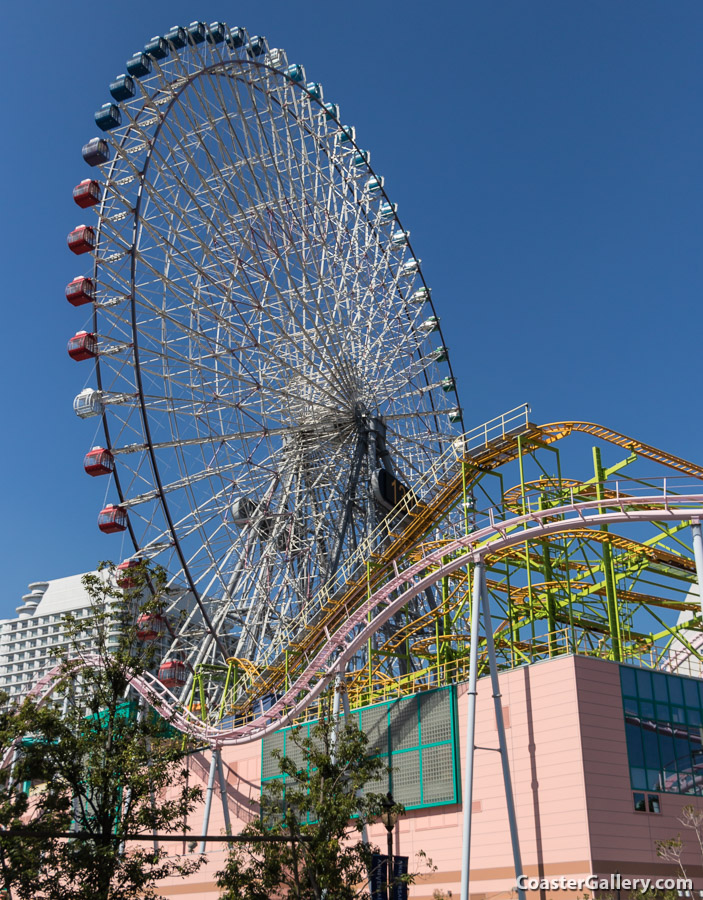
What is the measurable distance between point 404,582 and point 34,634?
118893 millimetres

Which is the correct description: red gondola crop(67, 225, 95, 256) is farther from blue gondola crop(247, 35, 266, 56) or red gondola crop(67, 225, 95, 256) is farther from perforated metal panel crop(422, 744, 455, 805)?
perforated metal panel crop(422, 744, 455, 805)

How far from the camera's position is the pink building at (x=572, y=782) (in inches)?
930

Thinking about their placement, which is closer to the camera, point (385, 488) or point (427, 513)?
point (427, 513)

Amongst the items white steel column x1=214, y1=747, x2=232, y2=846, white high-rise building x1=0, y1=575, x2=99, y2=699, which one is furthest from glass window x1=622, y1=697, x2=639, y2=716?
white high-rise building x1=0, y1=575, x2=99, y2=699

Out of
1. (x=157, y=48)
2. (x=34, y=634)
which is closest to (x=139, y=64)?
(x=157, y=48)

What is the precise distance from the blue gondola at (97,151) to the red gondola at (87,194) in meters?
0.70

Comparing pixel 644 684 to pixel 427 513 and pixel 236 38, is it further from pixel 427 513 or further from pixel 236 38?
pixel 236 38

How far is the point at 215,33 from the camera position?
37.9 metres

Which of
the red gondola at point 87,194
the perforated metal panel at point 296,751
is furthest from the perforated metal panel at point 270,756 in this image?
the red gondola at point 87,194

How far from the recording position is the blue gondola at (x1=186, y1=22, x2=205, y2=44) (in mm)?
36800

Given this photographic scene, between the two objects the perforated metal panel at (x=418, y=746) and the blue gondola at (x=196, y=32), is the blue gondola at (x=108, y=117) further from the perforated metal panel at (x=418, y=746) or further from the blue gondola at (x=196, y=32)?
the perforated metal panel at (x=418, y=746)

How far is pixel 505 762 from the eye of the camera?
2369 cm

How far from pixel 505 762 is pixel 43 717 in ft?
34.9

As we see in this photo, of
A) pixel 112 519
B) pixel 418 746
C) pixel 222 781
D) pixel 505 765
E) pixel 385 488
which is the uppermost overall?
pixel 385 488
